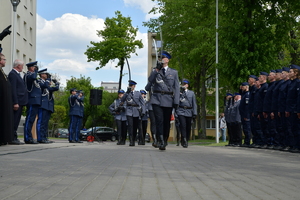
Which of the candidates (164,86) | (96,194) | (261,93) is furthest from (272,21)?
(96,194)

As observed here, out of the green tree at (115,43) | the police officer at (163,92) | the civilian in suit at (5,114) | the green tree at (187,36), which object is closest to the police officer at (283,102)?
the police officer at (163,92)

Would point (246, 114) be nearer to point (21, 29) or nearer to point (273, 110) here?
point (273, 110)

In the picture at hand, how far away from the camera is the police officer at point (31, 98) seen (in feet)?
50.0

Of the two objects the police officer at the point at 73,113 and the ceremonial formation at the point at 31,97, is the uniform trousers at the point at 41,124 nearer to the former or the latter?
the ceremonial formation at the point at 31,97

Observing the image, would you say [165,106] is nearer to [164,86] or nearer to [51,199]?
[164,86]

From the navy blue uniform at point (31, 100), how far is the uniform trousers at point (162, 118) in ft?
14.3

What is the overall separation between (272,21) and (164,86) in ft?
30.4

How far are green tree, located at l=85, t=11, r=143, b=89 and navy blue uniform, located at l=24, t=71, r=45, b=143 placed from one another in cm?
3424

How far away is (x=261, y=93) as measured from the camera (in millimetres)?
16156

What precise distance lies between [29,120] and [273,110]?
7198mm

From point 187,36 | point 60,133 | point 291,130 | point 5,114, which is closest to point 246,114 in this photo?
point 291,130

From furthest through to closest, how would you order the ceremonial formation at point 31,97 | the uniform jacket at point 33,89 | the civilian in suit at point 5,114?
the uniform jacket at point 33,89 < the ceremonial formation at point 31,97 < the civilian in suit at point 5,114

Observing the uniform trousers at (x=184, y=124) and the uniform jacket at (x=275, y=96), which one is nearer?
the uniform jacket at (x=275, y=96)

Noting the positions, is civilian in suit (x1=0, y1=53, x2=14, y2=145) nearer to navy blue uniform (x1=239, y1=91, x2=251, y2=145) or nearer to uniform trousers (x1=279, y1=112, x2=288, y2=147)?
uniform trousers (x1=279, y1=112, x2=288, y2=147)
